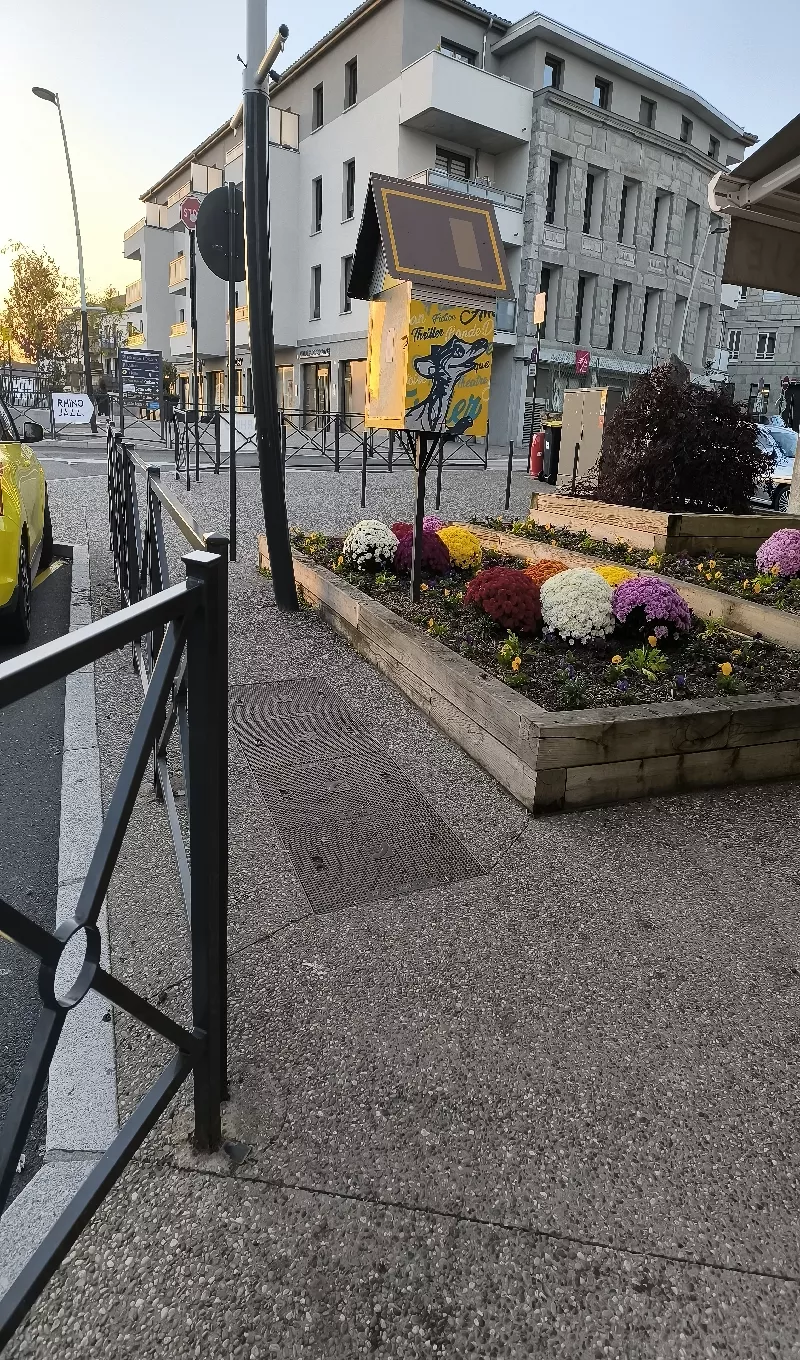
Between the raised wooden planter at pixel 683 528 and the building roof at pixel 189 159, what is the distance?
41226mm

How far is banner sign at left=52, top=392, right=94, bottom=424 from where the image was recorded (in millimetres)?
22422

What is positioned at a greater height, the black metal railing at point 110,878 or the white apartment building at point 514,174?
the white apartment building at point 514,174

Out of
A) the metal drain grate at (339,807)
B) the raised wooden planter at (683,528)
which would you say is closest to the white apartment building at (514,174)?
the raised wooden planter at (683,528)

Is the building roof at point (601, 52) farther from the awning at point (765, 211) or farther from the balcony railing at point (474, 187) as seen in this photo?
the awning at point (765, 211)

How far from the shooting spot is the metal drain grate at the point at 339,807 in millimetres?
3229

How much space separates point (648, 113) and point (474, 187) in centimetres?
1260

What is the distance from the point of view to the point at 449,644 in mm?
5113

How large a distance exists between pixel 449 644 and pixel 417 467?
1.49 m

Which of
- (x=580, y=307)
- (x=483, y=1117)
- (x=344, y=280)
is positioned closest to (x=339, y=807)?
(x=483, y=1117)

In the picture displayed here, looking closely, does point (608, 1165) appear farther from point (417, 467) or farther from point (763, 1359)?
point (417, 467)

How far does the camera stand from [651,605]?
5.14 metres

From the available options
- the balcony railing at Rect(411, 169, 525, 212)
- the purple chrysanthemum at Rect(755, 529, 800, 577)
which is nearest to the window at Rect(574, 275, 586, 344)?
the balcony railing at Rect(411, 169, 525, 212)

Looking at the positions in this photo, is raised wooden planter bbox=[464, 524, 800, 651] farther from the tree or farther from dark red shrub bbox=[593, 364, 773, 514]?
the tree

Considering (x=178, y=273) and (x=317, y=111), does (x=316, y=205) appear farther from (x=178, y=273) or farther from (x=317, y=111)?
(x=178, y=273)
